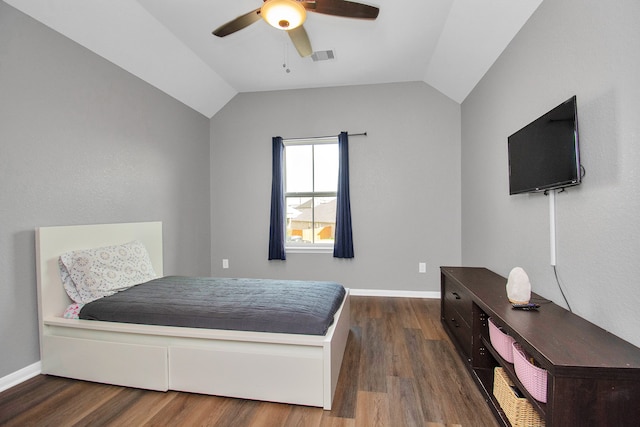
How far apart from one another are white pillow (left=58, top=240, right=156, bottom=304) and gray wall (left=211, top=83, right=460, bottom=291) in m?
1.80

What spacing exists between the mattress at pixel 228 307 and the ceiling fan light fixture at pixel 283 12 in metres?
1.81

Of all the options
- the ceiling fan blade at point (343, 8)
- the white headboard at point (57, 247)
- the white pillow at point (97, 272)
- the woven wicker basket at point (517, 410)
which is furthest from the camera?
the white pillow at point (97, 272)

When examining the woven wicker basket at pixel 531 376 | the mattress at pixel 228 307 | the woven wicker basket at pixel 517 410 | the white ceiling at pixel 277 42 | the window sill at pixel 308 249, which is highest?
the white ceiling at pixel 277 42

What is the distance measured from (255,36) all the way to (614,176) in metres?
2.96

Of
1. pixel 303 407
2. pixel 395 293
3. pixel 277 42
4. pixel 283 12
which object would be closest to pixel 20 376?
pixel 303 407

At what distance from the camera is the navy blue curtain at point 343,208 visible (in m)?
3.84

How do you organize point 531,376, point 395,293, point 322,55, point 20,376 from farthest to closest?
point 395,293 → point 322,55 → point 20,376 → point 531,376

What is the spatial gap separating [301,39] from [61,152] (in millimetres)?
2038

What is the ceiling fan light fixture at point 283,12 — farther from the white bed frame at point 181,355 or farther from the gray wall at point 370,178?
the gray wall at point 370,178

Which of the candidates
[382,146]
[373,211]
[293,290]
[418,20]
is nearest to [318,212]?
[373,211]

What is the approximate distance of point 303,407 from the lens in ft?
5.53

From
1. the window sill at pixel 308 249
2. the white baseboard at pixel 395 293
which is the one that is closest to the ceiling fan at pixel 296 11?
the window sill at pixel 308 249

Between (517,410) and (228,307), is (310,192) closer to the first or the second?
(228,307)

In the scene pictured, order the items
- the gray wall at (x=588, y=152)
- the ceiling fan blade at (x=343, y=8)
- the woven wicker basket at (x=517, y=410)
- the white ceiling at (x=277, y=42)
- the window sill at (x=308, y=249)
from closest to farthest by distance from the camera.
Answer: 1. the gray wall at (x=588, y=152)
2. the woven wicker basket at (x=517, y=410)
3. the ceiling fan blade at (x=343, y=8)
4. the white ceiling at (x=277, y=42)
5. the window sill at (x=308, y=249)
